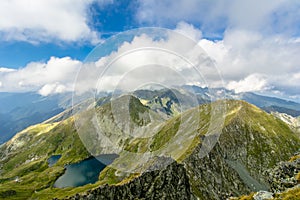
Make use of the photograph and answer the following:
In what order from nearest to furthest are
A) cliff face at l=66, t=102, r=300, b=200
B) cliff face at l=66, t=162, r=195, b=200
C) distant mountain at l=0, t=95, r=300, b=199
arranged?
distant mountain at l=0, t=95, r=300, b=199 < cliff face at l=66, t=162, r=195, b=200 < cliff face at l=66, t=102, r=300, b=200

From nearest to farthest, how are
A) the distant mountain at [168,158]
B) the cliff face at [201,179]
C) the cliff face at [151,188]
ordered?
the distant mountain at [168,158]
the cliff face at [151,188]
the cliff face at [201,179]

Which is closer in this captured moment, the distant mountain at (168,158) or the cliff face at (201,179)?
the distant mountain at (168,158)

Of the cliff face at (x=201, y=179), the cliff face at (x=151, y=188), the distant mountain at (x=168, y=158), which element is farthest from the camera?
the cliff face at (x=201, y=179)

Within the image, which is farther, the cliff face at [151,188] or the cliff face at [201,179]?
the cliff face at [201,179]

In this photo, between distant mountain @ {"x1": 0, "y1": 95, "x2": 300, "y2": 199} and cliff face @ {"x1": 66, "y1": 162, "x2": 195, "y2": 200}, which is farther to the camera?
cliff face @ {"x1": 66, "y1": 162, "x2": 195, "y2": 200}

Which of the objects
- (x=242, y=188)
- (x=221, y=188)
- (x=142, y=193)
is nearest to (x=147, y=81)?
(x=142, y=193)

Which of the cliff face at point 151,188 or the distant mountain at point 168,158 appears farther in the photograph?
the cliff face at point 151,188

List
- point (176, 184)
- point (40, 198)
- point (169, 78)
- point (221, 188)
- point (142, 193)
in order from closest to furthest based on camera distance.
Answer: point (169, 78), point (142, 193), point (176, 184), point (221, 188), point (40, 198)

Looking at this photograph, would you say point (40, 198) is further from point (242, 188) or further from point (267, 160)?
point (267, 160)
